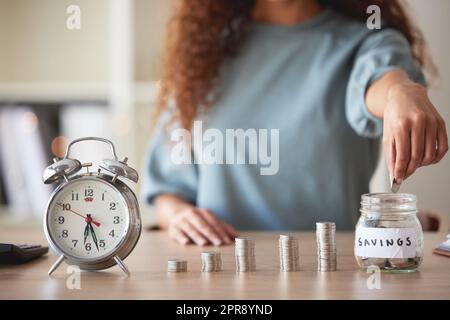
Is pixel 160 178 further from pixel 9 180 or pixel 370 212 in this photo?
pixel 9 180

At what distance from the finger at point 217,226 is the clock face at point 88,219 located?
388 millimetres

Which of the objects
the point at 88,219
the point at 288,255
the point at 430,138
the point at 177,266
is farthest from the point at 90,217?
the point at 430,138

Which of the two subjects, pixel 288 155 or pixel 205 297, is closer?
pixel 205 297

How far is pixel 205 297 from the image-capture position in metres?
0.89

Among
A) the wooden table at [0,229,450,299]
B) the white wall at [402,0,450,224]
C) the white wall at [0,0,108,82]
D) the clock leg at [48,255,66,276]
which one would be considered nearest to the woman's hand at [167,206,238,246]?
the wooden table at [0,229,450,299]

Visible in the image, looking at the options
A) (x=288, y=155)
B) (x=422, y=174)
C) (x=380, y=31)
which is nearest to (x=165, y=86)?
(x=288, y=155)

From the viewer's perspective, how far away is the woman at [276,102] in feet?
6.09

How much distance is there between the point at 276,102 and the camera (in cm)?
190

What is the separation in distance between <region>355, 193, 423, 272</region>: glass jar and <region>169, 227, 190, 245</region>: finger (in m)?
0.47

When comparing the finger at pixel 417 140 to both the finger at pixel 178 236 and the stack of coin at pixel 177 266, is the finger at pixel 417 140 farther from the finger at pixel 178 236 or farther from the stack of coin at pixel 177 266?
the finger at pixel 178 236

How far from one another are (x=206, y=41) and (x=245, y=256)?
40.1 inches

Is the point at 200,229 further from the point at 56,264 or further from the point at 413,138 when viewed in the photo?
the point at 413,138

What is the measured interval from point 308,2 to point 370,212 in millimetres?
1048

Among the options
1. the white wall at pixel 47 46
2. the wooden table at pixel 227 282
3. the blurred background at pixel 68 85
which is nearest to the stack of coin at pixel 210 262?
the wooden table at pixel 227 282
